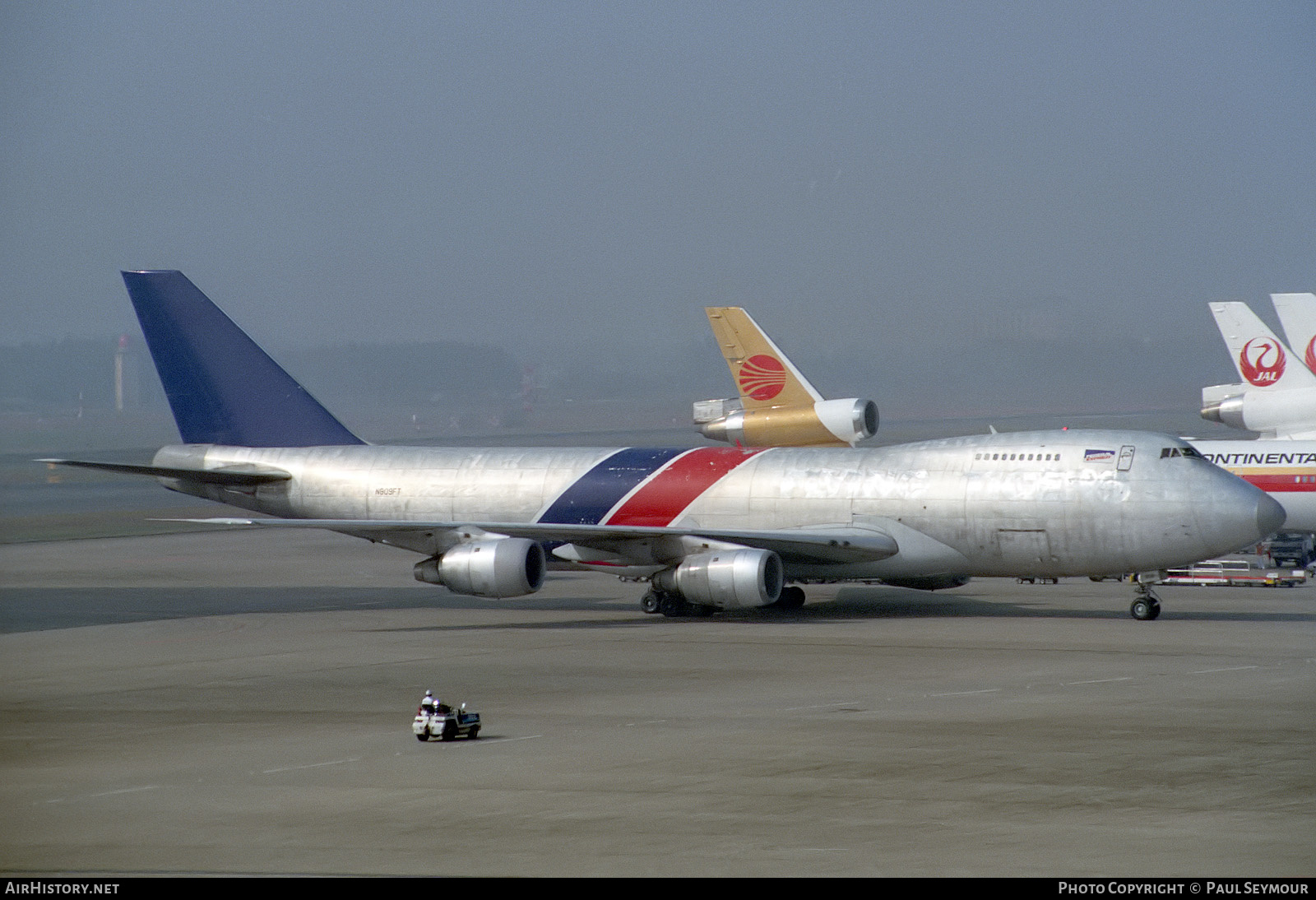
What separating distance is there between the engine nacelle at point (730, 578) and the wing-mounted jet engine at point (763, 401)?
735 inches

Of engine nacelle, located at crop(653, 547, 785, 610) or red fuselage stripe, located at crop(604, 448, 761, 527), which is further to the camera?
red fuselage stripe, located at crop(604, 448, 761, 527)

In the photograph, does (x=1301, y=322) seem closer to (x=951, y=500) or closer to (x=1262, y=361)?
(x=1262, y=361)

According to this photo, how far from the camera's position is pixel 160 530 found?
225 ft

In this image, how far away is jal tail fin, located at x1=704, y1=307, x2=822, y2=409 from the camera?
55781 mm

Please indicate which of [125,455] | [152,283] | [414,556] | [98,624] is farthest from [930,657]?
[125,455]

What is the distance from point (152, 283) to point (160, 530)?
89.5 feet

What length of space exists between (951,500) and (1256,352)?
31.5 m

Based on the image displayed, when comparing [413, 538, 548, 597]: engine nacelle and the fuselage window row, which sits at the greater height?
the fuselage window row

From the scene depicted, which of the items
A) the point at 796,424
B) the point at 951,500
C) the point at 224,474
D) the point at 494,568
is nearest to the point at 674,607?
the point at 494,568

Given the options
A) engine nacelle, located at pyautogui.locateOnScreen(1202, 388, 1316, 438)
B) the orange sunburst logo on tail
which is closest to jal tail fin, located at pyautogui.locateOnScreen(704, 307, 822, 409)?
the orange sunburst logo on tail

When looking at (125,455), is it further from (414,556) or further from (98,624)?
(98,624)

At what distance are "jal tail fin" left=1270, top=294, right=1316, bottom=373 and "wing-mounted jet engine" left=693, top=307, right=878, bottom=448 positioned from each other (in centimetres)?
2224

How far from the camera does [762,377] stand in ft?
186

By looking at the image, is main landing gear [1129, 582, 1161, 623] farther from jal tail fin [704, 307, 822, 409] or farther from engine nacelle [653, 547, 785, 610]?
jal tail fin [704, 307, 822, 409]
